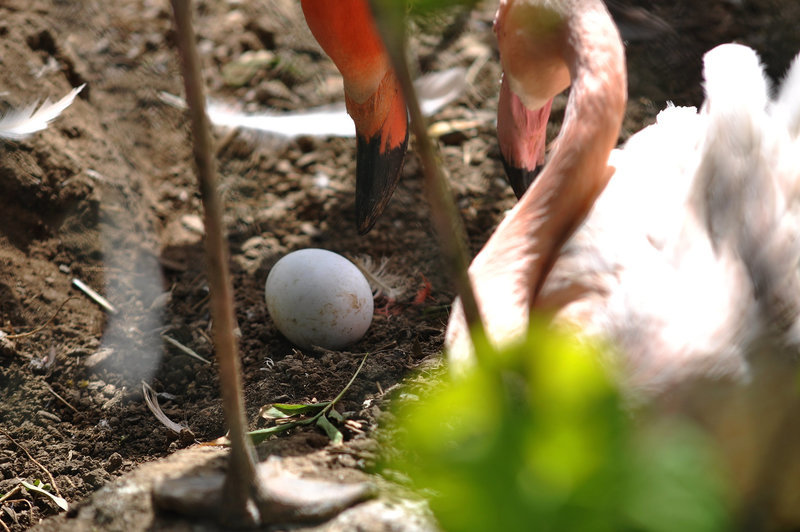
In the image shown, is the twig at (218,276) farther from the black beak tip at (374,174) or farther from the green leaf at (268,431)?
the black beak tip at (374,174)

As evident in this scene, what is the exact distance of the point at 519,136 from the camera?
7.70 feet

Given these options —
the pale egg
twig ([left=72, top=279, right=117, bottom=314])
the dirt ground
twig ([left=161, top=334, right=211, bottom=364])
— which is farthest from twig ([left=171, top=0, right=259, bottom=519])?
twig ([left=72, top=279, right=117, bottom=314])

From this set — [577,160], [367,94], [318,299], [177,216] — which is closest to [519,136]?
[367,94]

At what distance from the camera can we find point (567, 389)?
61 centimetres

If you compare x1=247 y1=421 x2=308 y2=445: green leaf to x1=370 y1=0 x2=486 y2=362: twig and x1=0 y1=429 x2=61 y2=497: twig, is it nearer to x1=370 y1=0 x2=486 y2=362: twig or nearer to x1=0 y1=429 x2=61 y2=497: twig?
x1=0 y1=429 x2=61 y2=497: twig

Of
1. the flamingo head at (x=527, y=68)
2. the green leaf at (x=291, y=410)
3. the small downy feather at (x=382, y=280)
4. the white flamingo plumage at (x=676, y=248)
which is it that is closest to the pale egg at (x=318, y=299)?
the small downy feather at (x=382, y=280)

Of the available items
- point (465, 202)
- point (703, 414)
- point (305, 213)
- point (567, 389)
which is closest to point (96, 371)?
point (305, 213)

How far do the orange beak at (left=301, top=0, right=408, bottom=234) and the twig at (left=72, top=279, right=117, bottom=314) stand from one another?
0.94 m

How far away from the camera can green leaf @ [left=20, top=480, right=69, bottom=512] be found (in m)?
1.97

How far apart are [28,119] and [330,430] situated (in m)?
1.65

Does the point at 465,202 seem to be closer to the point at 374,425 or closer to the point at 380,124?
the point at 380,124

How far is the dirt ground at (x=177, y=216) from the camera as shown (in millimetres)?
2154

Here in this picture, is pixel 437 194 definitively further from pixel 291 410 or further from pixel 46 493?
pixel 46 493

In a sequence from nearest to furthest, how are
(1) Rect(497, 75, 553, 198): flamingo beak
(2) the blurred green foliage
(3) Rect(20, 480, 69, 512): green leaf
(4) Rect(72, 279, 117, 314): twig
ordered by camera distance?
(2) the blurred green foliage < (3) Rect(20, 480, 69, 512): green leaf < (1) Rect(497, 75, 553, 198): flamingo beak < (4) Rect(72, 279, 117, 314): twig
